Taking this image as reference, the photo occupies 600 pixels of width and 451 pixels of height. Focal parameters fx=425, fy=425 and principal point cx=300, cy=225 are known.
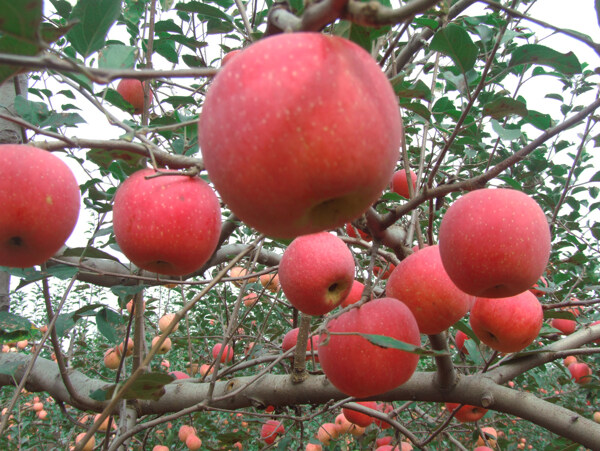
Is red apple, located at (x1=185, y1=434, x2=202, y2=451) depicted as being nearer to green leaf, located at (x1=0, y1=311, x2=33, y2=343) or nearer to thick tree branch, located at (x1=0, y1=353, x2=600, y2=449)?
thick tree branch, located at (x1=0, y1=353, x2=600, y2=449)

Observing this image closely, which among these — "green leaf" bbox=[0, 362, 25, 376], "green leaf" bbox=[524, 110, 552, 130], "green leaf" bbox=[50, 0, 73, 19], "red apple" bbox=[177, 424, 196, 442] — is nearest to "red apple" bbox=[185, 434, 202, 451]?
"red apple" bbox=[177, 424, 196, 442]

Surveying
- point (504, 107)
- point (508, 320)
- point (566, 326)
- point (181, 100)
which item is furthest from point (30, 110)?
point (566, 326)

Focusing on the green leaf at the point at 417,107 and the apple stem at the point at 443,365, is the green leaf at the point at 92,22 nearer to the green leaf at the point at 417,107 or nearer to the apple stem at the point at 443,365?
the green leaf at the point at 417,107

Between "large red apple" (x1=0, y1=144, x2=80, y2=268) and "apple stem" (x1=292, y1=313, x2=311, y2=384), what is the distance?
2.72ft

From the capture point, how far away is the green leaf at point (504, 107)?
1035 mm

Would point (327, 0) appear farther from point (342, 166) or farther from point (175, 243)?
point (175, 243)

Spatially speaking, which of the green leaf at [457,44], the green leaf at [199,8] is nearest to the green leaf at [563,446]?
the green leaf at [457,44]

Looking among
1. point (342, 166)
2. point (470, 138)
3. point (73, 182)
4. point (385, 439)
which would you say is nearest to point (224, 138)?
point (342, 166)

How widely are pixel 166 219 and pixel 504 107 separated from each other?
33.7 inches

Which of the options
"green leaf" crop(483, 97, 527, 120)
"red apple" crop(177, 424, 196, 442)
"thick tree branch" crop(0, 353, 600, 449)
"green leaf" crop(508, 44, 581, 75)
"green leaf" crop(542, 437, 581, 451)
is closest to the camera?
"green leaf" crop(508, 44, 581, 75)

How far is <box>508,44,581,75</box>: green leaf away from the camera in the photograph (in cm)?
93

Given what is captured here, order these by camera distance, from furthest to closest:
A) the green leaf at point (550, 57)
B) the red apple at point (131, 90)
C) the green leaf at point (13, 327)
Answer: the red apple at point (131, 90), the green leaf at point (13, 327), the green leaf at point (550, 57)

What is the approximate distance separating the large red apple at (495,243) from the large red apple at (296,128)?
1.42 ft

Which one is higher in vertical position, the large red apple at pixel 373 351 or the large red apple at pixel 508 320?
the large red apple at pixel 373 351
